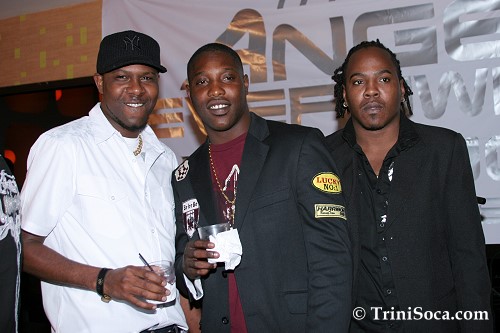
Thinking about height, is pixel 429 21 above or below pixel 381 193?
above

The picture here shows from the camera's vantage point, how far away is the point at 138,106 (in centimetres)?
233

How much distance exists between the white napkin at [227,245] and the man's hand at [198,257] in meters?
0.02

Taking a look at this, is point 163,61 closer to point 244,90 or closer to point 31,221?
point 244,90

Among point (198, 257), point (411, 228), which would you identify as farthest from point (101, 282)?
point (411, 228)

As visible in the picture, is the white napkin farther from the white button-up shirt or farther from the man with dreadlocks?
the man with dreadlocks

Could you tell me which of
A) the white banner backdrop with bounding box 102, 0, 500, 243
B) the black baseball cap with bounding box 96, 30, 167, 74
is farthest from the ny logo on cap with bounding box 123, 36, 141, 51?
the white banner backdrop with bounding box 102, 0, 500, 243

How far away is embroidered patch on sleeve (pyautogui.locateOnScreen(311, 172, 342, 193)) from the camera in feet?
6.42

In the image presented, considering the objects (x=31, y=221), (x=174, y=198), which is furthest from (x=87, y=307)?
(x=174, y=198)

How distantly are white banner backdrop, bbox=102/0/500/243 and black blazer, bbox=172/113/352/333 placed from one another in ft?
5.83

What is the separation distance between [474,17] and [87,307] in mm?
3007

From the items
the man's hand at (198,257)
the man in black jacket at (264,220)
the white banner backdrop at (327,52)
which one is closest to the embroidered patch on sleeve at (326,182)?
the man in black jacket at (264,220)

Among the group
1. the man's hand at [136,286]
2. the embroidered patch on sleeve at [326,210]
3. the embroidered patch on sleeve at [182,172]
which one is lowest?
the man's hand at [136,286]

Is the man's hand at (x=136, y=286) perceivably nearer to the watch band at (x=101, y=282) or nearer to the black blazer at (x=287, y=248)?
the watch band at (x=101, y=282)

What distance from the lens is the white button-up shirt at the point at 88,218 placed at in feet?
6.66
